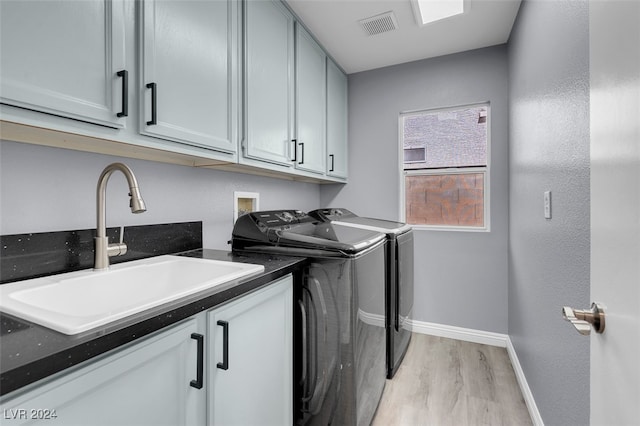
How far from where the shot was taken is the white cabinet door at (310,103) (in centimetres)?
211

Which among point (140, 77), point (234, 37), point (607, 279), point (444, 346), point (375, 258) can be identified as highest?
point (234, 37)

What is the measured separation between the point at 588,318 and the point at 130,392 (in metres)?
1.04

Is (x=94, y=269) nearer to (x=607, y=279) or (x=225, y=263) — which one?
(x=225, y=263)

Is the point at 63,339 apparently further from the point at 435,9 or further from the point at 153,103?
the point at 435,9

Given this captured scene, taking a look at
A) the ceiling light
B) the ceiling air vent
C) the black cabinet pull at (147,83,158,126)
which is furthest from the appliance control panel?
the ceiling light

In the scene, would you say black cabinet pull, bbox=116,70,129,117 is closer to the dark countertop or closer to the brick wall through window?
the dark countertop

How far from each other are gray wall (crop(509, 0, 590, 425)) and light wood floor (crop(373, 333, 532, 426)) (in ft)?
0.73

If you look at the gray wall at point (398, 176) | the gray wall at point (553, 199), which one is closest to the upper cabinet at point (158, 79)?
the gray wall at point (398, 176)

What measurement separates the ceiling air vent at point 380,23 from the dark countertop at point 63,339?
2106 mm

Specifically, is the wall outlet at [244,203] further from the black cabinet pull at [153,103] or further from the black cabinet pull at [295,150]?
the black cabinet pull at [153,103]

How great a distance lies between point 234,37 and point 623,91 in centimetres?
148

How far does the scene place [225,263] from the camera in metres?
1.27

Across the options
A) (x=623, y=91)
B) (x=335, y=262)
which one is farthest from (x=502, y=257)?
(x=623, y=91)

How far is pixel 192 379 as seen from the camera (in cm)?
82
